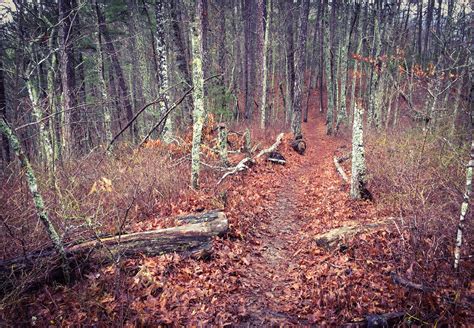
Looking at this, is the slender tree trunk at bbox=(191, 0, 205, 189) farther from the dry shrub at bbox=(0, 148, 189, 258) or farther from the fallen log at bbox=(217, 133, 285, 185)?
the fallen log at bbox=(217, 133, 285, 185)

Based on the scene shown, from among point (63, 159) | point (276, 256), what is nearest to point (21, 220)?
point (63, 159)

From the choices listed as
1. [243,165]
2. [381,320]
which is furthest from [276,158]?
[381,320]

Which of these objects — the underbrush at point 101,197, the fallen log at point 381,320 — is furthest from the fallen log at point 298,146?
the fallen log at point 381,320

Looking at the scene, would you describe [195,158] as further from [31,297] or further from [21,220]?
[31,297]

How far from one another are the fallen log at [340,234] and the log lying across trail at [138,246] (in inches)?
79.9

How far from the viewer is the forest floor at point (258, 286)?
4012mm

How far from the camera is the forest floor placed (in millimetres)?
4012

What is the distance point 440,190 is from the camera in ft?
21.5

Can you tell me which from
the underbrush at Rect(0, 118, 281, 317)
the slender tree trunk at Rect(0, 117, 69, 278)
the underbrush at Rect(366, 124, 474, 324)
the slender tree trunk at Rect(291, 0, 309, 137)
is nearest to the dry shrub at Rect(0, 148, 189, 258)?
the underbrush at Rect(0, 118, 281, 317)

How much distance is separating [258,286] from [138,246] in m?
2.22

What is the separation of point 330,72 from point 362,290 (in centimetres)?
1856

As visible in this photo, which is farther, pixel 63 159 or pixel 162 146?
pixel 162 146

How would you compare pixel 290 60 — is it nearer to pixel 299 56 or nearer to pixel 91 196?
pixel 299 56

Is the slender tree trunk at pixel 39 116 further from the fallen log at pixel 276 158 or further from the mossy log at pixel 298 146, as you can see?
the mossy log at pixel 298 146
